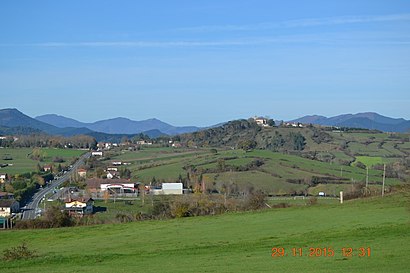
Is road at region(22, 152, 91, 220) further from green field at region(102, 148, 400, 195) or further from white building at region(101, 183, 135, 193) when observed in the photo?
green field at region(102, 148, 400, 195)

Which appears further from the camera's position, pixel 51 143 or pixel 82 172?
pixel 51 143

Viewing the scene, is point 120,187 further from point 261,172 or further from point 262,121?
point 262,121

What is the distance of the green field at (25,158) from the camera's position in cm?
10088

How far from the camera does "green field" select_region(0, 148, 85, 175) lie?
10088 cm

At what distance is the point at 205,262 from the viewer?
20938mm

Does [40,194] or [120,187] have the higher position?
[120,187]

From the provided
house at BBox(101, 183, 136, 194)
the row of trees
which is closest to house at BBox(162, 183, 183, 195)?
house at BBox(101, 183, 136, 194)

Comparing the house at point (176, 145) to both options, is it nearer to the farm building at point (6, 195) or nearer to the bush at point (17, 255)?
the farm building at point (6, 195)

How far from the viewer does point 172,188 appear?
257 feet

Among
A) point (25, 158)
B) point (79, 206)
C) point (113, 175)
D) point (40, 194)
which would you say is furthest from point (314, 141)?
point (79, 206)
